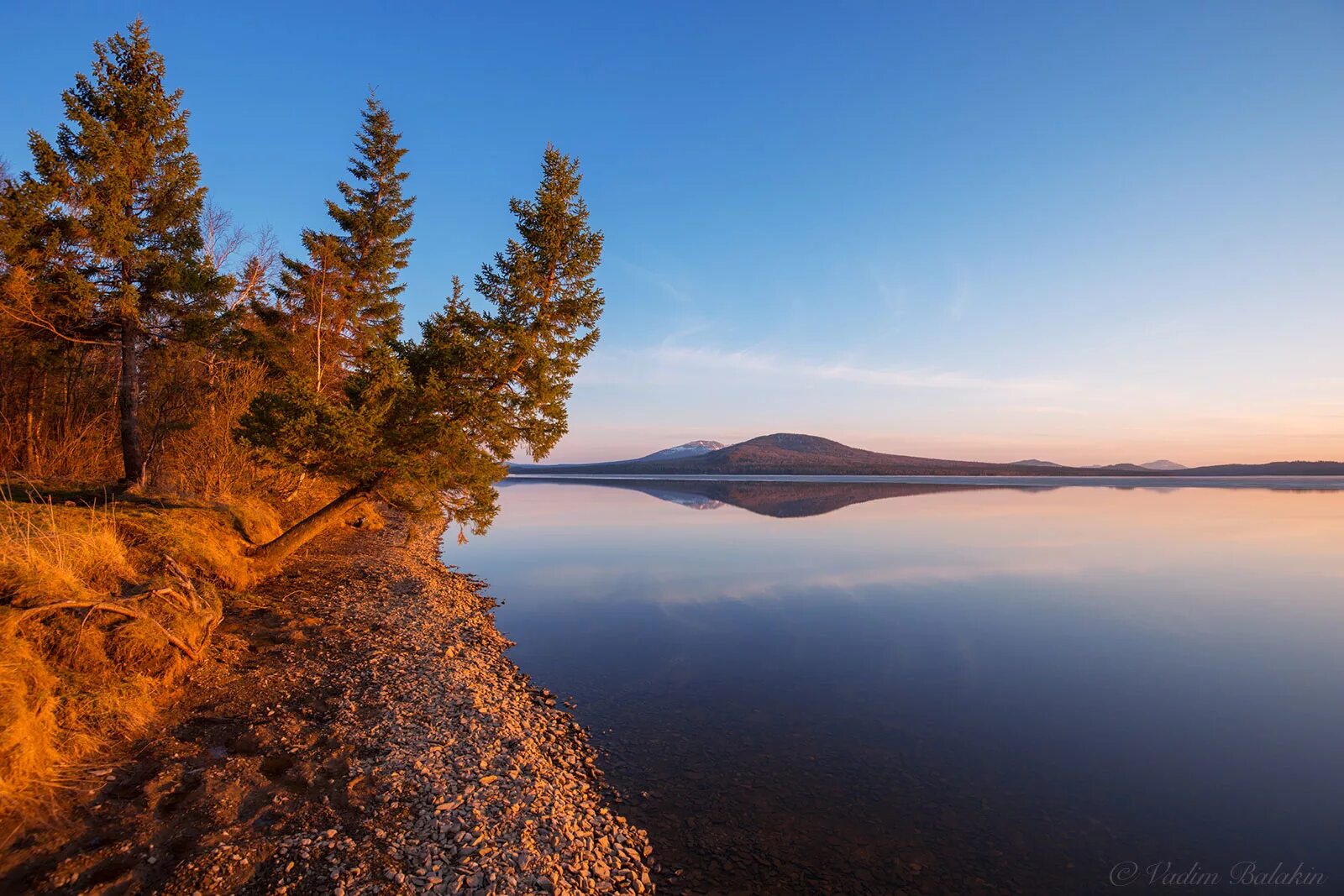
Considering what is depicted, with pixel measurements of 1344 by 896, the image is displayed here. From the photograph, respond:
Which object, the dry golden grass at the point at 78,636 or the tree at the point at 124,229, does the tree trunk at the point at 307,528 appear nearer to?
the dry golden grass at the point at 78,636

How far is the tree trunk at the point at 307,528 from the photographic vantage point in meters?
14.1

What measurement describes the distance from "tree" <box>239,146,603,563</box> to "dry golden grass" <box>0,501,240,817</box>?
11.2ft

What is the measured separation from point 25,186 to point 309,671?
54.4 ft

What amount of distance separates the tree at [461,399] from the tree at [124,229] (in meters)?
7.71

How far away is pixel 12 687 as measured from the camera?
5641mm

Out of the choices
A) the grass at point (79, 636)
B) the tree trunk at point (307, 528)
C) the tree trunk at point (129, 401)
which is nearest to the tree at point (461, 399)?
the tree trunk at point (307, 528)

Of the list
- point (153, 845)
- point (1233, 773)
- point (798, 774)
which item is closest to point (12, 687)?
point (153, 845)

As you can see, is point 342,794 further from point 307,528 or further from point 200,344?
point 200,344

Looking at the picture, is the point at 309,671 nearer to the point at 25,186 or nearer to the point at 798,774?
the point at 798,774

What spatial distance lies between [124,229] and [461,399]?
11.4m

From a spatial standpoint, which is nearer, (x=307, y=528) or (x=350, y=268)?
(x=307, y=528)

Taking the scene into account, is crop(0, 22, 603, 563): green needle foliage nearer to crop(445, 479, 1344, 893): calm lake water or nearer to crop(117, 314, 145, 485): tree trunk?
crop(117, 314, 145, 485): tree trunk

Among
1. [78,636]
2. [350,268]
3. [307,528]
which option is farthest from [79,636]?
[350,268]

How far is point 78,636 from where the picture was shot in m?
7.00
